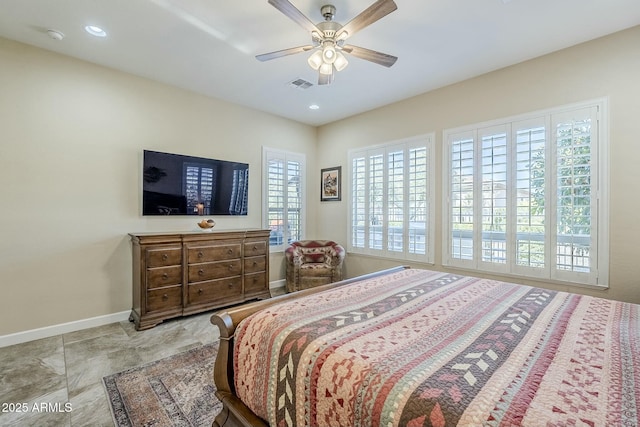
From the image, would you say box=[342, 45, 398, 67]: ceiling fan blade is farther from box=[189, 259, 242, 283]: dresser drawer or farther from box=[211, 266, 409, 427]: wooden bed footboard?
box=[189, 259, 242, 283]: dresser drawer

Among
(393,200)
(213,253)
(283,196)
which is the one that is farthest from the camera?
(283,196)

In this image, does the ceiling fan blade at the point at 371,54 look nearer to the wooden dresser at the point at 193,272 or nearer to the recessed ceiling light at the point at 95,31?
the recessed ceiling light at the point at 95,31

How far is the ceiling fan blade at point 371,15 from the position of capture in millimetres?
1815

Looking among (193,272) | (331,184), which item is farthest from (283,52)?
(331,184)

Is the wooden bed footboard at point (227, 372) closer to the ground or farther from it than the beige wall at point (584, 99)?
closer to the ground

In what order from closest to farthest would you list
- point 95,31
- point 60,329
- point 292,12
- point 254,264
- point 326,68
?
point 292,12 → point 326,68 → point 95,31 → point 60,329 → point 254,264

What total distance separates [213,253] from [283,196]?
5.53ft

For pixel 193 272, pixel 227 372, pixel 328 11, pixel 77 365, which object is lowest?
pixel 77 365

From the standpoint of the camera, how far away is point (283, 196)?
4.87m

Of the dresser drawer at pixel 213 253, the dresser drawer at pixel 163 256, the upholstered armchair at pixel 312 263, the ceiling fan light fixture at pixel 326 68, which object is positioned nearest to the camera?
the ceiling fan light fixture at pixel 326 68

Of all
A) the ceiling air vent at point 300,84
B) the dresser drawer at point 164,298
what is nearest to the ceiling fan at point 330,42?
the ceiling air vent at point 300,84

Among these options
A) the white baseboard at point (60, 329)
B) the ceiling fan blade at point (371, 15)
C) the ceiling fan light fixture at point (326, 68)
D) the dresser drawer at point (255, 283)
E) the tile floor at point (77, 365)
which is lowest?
the tile floor at point (77, 365)

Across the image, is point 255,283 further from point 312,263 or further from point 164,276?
point 164,276

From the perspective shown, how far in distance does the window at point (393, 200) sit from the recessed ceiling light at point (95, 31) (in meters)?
3.43
